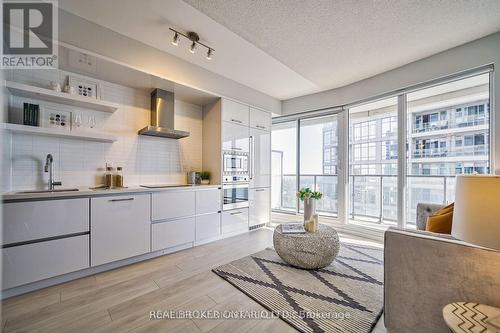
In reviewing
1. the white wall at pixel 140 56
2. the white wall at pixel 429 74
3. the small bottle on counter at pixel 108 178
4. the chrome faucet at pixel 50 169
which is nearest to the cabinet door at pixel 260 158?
the white wall at pixel 140 56

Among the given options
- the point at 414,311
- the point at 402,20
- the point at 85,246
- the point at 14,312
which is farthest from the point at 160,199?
the point at 402,20

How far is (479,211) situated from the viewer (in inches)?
33.6

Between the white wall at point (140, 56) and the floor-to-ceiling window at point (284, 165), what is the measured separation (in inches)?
64.4

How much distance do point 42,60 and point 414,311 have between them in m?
3.86

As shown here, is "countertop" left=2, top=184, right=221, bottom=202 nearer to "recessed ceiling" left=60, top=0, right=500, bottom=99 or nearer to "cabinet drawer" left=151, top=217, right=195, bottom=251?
"cabinet drawer" left=151, top=217, right=195, bottom=251

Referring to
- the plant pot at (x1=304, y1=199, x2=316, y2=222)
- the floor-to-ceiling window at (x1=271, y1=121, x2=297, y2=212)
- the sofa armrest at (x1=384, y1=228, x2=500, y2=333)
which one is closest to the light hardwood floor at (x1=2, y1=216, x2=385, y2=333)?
the sofa armrest at (x1=384, y1=228, x2=500, y2=333)

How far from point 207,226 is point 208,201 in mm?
377

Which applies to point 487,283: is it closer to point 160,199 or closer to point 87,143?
point 160,199

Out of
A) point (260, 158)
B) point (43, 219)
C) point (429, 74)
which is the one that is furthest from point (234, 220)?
point (429, 74)

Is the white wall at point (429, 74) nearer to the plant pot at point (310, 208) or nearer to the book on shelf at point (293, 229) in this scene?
the plant pot at point (310, 208)

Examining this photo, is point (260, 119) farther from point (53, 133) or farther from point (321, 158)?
point (53, 133)

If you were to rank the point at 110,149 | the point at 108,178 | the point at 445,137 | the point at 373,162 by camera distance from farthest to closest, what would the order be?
the point at 373,162, the point at 445,137, the point at 110,149, the point at 108,178

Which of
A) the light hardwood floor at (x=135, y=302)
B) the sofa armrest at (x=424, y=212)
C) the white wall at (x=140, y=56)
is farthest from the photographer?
the sofa armrest at (x=424, y=212)

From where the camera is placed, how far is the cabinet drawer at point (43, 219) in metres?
1.71
